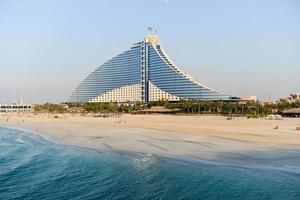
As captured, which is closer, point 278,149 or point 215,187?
point 215,187

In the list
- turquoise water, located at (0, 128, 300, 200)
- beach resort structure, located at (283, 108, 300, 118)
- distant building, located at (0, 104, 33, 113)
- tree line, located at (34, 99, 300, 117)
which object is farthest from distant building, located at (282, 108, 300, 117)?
distant building, located at (0, 104, 33, 113)

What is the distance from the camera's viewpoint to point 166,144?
78.5 ft

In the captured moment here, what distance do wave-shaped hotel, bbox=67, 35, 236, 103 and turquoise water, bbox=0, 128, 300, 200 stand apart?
241 ft

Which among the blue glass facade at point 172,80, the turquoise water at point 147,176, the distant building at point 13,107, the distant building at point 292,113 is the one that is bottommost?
the turquoise water at point 147,176

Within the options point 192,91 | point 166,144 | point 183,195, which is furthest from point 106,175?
point 192,91

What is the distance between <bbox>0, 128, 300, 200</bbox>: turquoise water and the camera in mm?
12258

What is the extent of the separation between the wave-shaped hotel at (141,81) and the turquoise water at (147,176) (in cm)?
7336

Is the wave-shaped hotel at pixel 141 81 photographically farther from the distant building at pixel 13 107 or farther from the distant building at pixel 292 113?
the distant building at pixel 292 113

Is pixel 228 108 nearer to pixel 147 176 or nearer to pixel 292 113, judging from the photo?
pixel 292 113

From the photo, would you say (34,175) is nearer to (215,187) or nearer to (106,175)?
(106,175)

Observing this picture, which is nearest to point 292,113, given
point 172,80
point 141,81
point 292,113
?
point 292,113

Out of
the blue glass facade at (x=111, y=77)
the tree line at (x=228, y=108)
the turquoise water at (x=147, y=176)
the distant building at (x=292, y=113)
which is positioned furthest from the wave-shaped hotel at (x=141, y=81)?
the turquoise water at (x=147, y=176)

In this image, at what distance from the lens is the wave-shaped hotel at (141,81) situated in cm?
9806

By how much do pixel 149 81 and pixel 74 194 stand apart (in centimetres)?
9580
